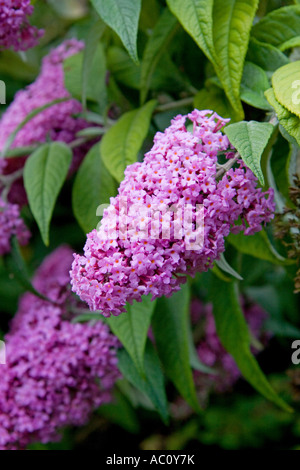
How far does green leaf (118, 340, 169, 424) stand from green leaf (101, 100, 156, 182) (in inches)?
14.6

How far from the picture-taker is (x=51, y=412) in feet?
3.61

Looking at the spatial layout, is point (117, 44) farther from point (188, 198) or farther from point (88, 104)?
point (188, 198)

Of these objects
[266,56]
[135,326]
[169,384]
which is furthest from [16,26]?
[169,384]

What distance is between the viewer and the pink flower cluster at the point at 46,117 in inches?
48.9

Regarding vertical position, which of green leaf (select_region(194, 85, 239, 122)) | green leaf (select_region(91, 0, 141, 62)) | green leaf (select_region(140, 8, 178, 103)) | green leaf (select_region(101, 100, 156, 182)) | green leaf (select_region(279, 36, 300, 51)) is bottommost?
green leaf (select_region(101, 100, 156, 182))

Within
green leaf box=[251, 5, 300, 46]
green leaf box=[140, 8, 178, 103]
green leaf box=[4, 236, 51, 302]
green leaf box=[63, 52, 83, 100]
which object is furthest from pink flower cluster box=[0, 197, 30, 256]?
green leaf box=[251, 5, 300, 46]

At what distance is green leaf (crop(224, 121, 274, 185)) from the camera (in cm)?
67

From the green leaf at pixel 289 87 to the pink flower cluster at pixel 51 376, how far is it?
602mm

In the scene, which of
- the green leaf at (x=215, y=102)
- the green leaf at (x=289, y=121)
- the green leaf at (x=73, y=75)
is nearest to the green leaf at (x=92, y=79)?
the green leaf at (x=73, y=75)

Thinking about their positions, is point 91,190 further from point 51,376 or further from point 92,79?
point 51,376

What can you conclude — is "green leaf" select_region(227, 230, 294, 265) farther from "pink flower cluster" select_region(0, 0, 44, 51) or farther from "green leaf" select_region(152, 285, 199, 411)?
"pink flower cluster" select_region(0, 0, 44, 51)

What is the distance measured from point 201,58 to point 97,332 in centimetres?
59

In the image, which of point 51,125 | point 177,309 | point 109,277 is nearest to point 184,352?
point 177,309

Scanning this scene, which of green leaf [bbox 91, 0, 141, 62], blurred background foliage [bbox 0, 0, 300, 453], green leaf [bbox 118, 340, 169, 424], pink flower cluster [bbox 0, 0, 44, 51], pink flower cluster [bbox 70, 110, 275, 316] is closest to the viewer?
pink flower cluster [bbox 70, 110, 275, 316]
